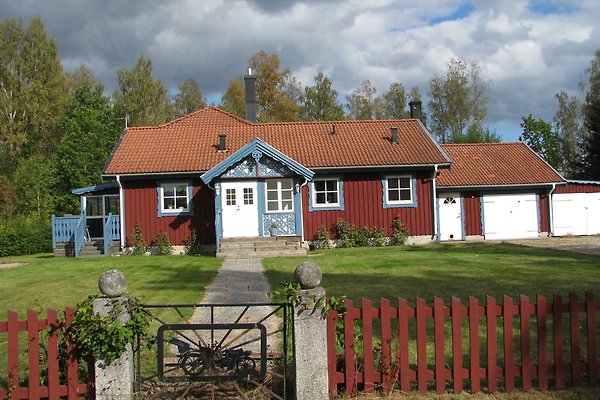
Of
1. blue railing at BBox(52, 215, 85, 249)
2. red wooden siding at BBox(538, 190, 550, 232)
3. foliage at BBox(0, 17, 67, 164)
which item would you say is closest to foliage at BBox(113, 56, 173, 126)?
foliage at BBox(0, 17, 67, 164)

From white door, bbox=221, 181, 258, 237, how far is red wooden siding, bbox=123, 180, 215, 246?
3.96ft

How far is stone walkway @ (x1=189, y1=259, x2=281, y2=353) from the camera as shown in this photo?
810 centimetres

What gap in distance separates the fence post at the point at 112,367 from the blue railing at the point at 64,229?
1989 centimetres

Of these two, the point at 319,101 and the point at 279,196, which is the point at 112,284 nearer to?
the point at 279,196

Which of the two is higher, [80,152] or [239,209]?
[80,152]

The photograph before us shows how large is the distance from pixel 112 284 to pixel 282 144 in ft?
67.0

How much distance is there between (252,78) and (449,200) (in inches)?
436

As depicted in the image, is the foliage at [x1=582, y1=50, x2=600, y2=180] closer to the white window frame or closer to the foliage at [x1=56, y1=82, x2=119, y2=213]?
the white window frame

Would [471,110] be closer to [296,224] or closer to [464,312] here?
[296,224]

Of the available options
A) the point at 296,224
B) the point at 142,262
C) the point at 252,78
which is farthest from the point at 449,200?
the point at 142,262

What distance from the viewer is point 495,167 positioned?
89.4 ft

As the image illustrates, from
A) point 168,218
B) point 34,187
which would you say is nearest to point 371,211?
point 168,218

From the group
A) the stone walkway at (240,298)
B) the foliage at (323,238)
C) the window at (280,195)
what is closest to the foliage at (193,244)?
the window at (280,195)

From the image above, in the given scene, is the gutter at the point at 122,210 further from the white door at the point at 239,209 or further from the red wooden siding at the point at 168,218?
the white door at the point at 239,209
